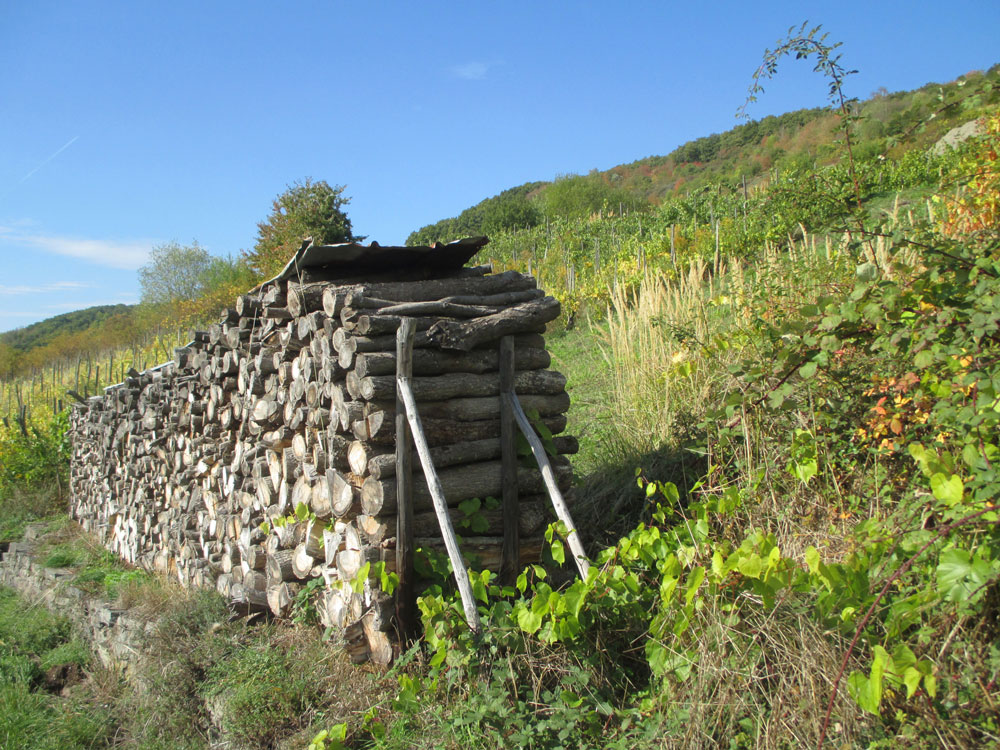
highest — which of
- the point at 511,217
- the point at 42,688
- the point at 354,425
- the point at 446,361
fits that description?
the point at 511,217

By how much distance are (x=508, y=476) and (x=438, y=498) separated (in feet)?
1.56

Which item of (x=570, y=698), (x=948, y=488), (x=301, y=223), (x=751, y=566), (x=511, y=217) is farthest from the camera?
(x=511, y=217)

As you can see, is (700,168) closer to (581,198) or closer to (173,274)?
(581,198)

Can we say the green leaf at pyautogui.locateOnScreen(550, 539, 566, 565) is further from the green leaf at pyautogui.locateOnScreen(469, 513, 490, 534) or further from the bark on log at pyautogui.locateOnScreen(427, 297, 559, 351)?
the bark on log at pyautogui.locateOnScreen(427, 297, 559, 351)

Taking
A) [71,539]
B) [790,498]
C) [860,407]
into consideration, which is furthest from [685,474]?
[71,539]

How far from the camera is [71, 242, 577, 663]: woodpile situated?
120 inches

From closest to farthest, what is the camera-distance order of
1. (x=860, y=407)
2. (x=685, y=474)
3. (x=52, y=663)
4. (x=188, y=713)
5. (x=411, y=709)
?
(x=411, y=709) → (x=860, y=407) → (x=188, y=713) → (x=685, y=474) → (x=52, y=663)

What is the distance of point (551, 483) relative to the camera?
121 inches

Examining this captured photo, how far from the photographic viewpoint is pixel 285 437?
3.79 m

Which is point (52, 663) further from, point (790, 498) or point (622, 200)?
point (622, 200)

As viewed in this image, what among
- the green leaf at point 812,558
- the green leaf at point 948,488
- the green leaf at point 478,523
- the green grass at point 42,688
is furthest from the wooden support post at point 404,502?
the green leaf at point 948,488

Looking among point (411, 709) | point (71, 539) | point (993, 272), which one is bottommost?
point (71, 539)

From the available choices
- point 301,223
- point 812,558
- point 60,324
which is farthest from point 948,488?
point 60,324

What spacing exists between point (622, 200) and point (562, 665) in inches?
1379
